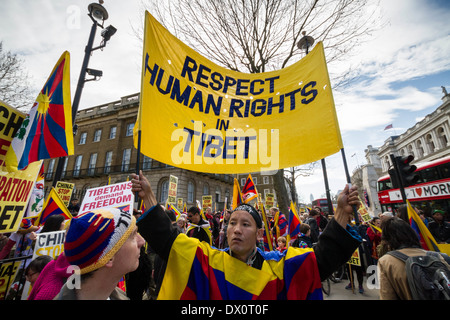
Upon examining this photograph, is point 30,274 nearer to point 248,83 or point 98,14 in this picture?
point 248,83

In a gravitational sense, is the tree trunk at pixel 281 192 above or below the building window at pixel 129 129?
below

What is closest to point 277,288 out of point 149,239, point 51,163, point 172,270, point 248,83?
point 172,270

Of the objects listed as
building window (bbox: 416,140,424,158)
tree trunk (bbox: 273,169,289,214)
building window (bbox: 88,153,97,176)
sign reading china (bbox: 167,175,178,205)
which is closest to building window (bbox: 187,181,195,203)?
building window (bbox: 88,153,97,176)

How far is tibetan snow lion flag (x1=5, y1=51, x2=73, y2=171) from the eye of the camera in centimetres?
255

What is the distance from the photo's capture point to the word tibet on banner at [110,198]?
12.6ft

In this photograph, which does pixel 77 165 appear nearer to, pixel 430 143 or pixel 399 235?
pixel 399 235

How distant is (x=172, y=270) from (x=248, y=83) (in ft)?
9.27

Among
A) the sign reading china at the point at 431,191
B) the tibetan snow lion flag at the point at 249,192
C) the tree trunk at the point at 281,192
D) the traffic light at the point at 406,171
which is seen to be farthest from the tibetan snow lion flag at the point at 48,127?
the sign reading china at the point at 431,191

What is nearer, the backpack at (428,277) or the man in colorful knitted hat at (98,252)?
the man in colorful knitted hat at (98,252)

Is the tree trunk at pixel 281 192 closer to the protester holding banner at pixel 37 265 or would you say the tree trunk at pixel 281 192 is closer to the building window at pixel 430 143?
the protester holding banner at pixel 37 265

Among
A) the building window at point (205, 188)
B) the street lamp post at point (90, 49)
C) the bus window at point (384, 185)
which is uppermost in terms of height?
the street lamp post at point (90, 49)

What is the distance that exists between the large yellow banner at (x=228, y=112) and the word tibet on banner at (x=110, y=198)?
1.77m

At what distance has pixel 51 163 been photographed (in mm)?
33469
